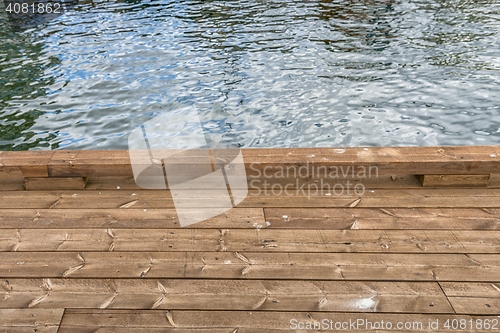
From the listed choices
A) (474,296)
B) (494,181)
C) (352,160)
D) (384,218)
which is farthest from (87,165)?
(494,181)

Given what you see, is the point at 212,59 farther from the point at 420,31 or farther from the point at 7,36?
the point at 7,36

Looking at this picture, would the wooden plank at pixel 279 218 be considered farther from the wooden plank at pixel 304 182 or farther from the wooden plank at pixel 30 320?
the wooden plank at pixel 30 320

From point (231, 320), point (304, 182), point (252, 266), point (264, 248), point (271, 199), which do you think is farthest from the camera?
point (304, 182)

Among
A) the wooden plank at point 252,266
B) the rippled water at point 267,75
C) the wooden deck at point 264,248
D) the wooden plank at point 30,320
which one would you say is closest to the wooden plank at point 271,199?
the wooden deck at point 264,248

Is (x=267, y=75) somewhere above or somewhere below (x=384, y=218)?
above

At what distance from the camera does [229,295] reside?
5.91 ft

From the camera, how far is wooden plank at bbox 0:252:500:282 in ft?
6.24

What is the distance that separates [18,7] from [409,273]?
9.67 m

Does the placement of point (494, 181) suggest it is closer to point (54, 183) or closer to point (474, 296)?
point (474, 296)

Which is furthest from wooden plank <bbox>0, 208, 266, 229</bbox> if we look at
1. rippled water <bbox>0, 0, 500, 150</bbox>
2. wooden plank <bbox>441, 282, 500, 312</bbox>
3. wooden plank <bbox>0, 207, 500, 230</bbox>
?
rippled water <bbox>0, 0, 500, 150</bbox>

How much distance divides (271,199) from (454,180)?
101 cm

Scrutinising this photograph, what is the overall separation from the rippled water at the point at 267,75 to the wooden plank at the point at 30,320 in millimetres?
2742

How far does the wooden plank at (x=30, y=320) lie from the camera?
165cm

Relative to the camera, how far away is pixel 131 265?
1978 mm
